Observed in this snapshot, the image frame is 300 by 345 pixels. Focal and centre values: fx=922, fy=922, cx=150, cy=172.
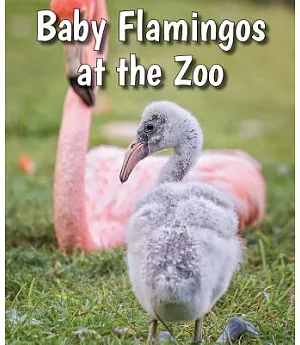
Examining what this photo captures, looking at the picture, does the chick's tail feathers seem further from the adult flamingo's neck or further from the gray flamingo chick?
the gray flamingo chick

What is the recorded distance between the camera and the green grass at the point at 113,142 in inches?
81.4

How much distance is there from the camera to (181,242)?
5.73 ft

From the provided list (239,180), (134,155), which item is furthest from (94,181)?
(134,155)

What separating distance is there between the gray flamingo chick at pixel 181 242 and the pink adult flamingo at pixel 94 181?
16.7 inches

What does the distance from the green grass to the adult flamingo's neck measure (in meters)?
0.11

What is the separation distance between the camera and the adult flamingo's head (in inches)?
85.4

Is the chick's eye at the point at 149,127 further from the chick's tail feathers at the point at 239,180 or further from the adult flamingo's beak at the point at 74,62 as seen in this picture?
the chick's tail feathers at the point at 239,180

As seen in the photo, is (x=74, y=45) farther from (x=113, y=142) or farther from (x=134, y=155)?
(x=113, y=142)

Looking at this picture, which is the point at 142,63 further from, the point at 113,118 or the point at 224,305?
the point at 113,118

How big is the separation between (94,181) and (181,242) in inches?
41.0

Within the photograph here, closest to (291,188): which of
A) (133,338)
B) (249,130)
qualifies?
(249,130)

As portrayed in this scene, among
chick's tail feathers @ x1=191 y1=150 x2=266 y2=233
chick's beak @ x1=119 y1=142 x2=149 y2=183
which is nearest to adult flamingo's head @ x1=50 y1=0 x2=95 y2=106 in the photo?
chick's beak @ x1=119 y1=142 x2=149 y2=183

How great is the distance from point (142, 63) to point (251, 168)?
3.15 feet

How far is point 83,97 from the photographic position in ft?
7.94
